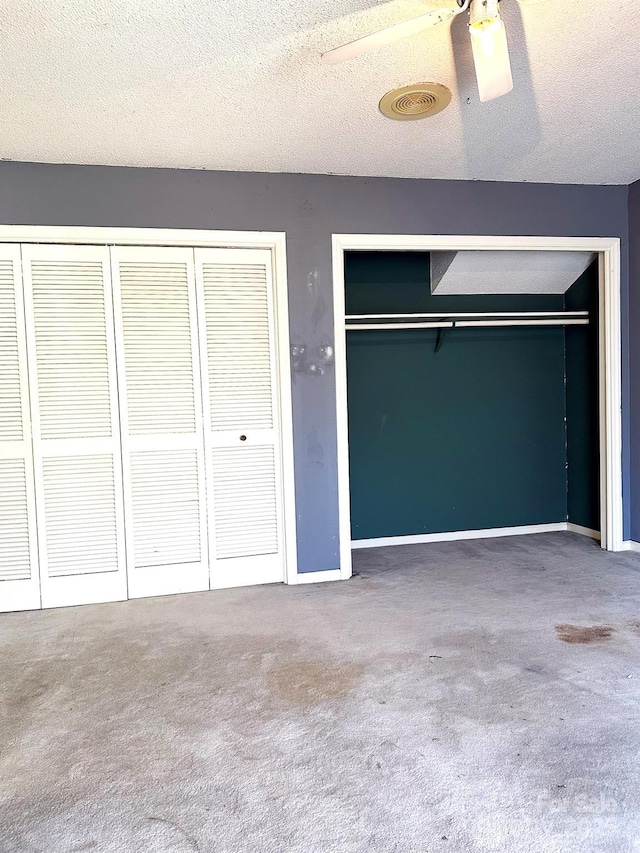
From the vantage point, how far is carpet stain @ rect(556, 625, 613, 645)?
2848 mm

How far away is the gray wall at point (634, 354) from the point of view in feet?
13.9

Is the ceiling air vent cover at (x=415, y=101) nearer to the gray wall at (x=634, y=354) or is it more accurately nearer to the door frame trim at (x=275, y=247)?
the door frame trim at (x=275, y=247)

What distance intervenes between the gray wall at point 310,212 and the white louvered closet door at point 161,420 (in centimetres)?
31

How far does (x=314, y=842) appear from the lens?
5.29 feet

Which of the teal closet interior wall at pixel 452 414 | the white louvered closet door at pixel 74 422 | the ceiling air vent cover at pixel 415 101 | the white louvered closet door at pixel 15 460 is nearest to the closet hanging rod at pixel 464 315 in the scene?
the teal closet interior wall at pixel 452 414

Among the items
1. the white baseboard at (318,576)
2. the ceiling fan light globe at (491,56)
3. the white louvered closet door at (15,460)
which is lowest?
the white baseboard at (318,576)

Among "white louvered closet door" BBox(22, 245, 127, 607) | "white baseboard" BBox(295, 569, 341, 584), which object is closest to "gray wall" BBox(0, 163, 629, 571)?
"white baseboard" BBox(295, 569, 341, 584)

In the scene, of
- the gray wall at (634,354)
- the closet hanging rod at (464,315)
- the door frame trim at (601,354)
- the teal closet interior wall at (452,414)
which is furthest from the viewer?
the teal closet interior wall at (452,414)

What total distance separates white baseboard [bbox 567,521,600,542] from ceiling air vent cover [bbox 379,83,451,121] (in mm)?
3336

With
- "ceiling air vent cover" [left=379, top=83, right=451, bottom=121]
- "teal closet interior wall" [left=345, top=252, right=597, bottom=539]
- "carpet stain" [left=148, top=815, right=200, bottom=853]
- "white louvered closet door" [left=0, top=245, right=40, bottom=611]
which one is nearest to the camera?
"carpet stain" [left=148, top=815, right=200, bottom=853]

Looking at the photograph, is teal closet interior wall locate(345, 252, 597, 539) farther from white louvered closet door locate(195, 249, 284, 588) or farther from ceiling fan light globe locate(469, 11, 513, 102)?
ceiling fan light globe locate(469, 11, 513, 102)

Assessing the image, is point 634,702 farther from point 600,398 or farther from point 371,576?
point 600,398

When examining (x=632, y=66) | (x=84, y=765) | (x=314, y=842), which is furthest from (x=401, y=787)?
(x=632, y=66)

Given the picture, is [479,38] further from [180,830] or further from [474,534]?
[474,534]
